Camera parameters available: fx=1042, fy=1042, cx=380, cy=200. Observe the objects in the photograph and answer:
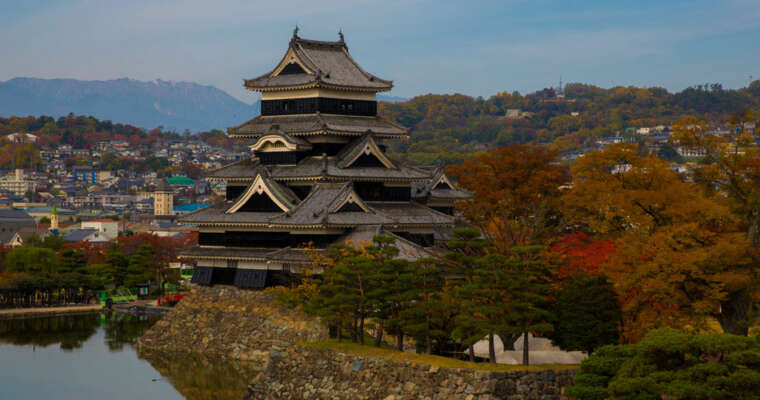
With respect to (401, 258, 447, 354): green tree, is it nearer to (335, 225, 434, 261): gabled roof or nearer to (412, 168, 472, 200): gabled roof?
(335, 225, 434, 261): gabled roof

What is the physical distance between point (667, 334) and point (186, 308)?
76.1 feet

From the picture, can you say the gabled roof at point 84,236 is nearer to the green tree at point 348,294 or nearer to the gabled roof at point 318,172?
the gabled roof at point 318,172

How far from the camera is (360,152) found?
1590 inches

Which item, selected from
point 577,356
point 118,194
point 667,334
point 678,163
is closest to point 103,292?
point 577,356

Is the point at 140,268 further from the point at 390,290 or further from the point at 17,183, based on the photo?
the point at 17,183

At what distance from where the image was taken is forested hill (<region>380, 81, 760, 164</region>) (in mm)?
164625

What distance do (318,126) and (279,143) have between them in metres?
1.75

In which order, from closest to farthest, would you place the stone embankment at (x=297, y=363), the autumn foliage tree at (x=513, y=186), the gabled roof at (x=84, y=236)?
the stone embankment at (x=297, y=363)
the autumn foliage tree at (x=513, y=186)
the gabled roof at (x=84, y=236)

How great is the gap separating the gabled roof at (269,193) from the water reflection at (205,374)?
5.80 metres

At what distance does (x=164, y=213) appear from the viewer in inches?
6737

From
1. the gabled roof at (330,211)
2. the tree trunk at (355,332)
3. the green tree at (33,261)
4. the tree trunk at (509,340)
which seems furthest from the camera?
the green tree at (33,261)

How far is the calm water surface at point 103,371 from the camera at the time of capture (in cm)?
3475

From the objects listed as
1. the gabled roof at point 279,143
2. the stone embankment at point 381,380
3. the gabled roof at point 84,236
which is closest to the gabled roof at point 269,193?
the gabled roof at point 279,143

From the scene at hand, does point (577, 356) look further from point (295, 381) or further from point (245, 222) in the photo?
point (245, 222)
